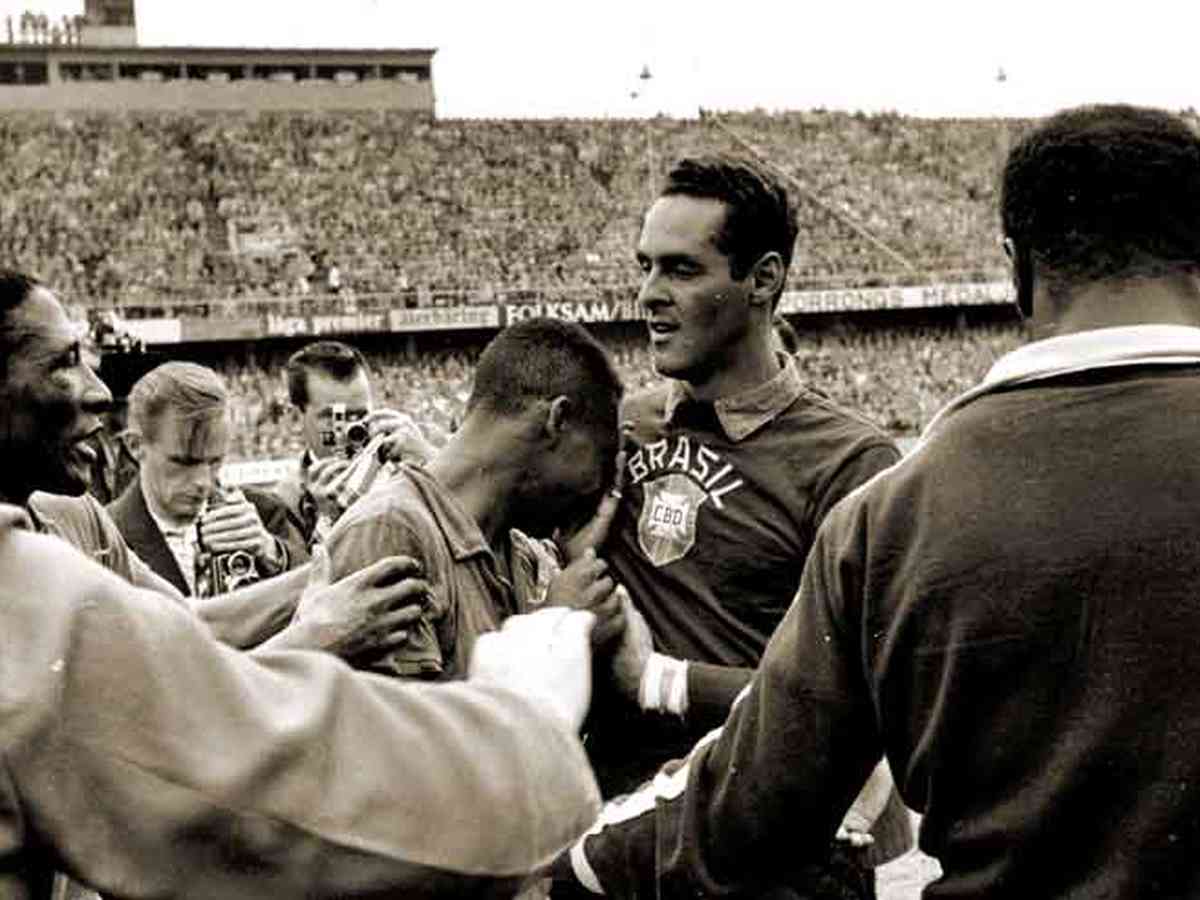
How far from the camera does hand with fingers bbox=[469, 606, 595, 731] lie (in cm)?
168

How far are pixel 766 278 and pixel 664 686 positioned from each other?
3.69 ft

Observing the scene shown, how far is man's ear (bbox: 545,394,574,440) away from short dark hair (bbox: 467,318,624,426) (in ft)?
0.05

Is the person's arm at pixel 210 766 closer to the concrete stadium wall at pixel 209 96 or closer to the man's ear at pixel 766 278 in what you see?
the man's ear at pixel 766 278

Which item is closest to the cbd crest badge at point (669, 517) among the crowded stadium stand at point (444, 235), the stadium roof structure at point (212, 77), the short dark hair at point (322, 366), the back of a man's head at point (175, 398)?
the back of a man's head at point (175, 398)

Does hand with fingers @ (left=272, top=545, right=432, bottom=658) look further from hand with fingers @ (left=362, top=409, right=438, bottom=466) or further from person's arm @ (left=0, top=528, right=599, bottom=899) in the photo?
hand with fingers @ (left=362, top=409, right=438, bottom=466)

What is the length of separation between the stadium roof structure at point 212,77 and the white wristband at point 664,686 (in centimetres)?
5020

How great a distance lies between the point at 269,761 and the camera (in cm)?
137

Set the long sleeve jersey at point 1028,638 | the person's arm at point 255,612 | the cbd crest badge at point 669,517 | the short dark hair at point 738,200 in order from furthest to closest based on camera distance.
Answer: the short dark hair at point 738,200
the person's arm at point 255,612
the cbd crest badge at point 669,517
the long sleeve jersey at point 1028,638

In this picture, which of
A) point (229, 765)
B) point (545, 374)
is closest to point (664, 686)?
point (545, 374)

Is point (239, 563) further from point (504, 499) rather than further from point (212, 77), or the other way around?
point (212, 77)

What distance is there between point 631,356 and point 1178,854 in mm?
34959

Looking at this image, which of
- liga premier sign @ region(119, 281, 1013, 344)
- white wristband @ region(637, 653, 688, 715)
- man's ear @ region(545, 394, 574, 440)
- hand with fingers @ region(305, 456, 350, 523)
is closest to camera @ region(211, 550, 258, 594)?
hand with fingers @ region(305, 456, 350, 523)

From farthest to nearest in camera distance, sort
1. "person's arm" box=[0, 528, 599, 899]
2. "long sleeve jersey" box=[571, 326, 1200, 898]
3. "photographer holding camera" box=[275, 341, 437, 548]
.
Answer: "photographer holding camera" box=[275, 341, 437, 548] < "long sleeve jersey" box=[571, 326, 1200, 898] < "person's arm" box=[0, 528, 599, 899]

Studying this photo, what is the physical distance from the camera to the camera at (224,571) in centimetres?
528
